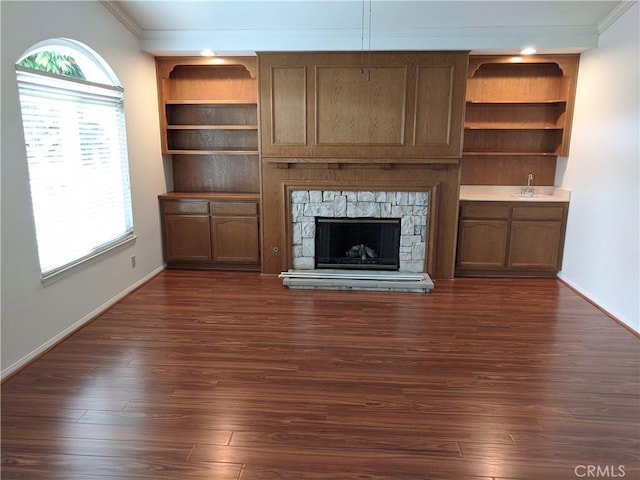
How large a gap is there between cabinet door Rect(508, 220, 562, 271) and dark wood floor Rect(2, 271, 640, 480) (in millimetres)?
827

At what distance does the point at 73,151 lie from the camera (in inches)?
146

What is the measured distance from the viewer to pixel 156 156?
521 centimetres

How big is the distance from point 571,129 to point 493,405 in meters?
3.55

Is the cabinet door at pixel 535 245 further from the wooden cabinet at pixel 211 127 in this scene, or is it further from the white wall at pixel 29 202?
the white wall at pixel 29 202

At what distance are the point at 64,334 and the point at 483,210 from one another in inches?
165

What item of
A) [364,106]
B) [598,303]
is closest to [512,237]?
[598,303]

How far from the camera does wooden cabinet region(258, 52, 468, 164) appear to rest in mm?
4680

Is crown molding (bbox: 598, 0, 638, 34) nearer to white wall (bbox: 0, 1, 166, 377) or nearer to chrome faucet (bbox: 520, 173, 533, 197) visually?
chrome faucet (bbox: 520, 173, 533, 197)

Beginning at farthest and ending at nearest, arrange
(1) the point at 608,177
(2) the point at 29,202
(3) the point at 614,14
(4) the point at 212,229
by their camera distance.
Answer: (4) the point at 212,229
(1) the point at 608,177
(3) the point at 614,14
(2) the point at 29,202

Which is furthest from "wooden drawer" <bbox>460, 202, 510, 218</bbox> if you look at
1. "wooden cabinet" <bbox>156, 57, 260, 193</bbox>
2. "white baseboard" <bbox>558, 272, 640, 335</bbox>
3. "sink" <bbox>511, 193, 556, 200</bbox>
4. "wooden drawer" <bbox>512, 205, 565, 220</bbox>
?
"wooden cabinet" <bbox>156, 57, 260, 193</bbox>

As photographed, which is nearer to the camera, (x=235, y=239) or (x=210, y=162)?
(x=235, y=239)

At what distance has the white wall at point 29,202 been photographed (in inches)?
117

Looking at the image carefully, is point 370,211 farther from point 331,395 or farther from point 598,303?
point 331,395

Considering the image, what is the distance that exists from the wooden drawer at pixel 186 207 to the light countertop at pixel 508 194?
115 inches
